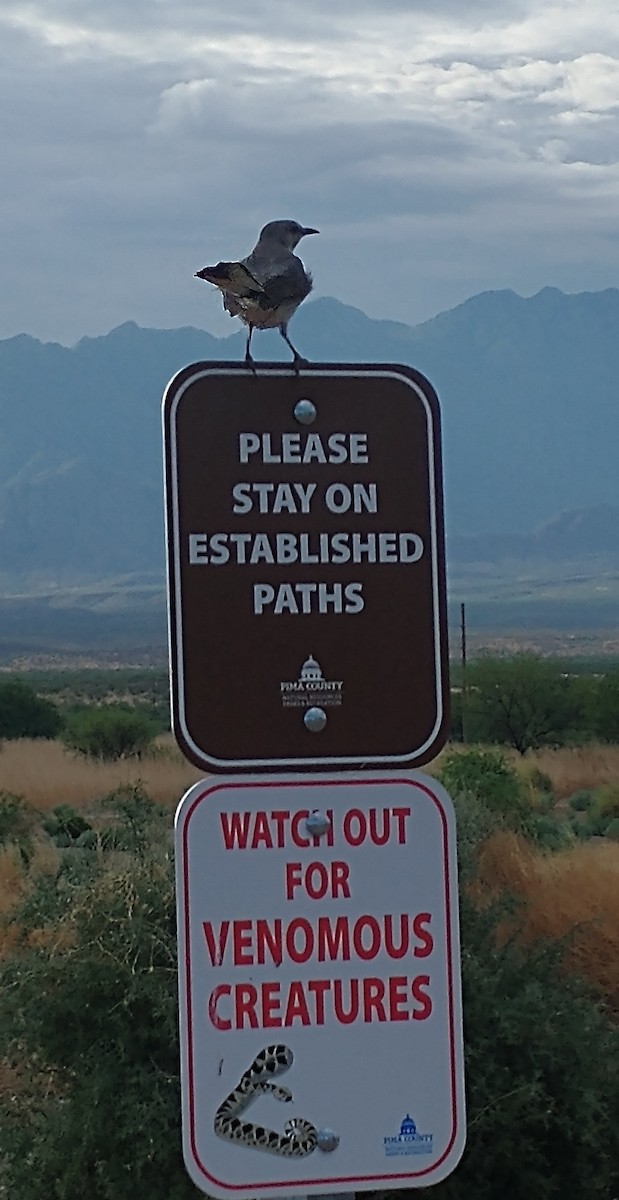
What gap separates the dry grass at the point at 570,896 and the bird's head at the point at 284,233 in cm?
439

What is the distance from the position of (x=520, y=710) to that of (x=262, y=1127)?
29114mm

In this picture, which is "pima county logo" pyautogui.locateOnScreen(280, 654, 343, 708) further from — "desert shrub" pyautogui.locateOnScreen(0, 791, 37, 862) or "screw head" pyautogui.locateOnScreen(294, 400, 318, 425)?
"desert shrub" pyautogui.locateOnScreen(0, 791, 37, 862)

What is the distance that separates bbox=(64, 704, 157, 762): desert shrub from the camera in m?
27.9

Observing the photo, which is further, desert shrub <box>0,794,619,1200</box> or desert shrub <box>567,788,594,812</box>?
desert shrub <box>567,788,594,812</box>

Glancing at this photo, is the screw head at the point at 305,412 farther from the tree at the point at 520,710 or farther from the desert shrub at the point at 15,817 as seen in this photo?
the tree at the point at 520,710

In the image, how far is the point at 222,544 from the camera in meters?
2.68

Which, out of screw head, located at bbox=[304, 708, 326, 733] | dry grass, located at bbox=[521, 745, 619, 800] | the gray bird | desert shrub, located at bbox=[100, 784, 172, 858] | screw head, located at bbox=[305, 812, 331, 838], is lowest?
dry grass, located at bbox=[521, 745, 619, 800]

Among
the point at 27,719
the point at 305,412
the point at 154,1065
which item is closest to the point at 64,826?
the point at 154,1065

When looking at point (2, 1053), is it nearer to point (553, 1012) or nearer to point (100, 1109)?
point (100, 1109)

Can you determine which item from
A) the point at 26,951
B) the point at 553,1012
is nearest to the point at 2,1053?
the point at 26,951

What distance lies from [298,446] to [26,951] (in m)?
3.72

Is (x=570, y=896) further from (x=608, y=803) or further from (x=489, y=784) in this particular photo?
(x=608, y=803)

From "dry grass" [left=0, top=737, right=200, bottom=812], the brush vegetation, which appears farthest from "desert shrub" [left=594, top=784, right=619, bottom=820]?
the brush vegetation

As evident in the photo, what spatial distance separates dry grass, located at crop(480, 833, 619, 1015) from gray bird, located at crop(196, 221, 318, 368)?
14.2 ft
